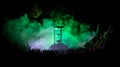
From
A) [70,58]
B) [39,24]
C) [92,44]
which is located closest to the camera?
[70,58]

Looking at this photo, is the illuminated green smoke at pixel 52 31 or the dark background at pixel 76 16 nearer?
the dark background at pixel 76 16

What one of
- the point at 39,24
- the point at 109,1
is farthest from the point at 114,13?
the point at 39,24

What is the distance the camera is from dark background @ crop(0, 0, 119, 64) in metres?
6.69

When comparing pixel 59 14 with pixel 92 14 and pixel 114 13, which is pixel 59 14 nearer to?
pixel 92 14

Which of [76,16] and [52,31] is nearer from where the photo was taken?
[52,31]

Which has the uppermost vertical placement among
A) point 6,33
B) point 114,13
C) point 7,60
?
point 114,13

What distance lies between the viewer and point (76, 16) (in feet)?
35.8

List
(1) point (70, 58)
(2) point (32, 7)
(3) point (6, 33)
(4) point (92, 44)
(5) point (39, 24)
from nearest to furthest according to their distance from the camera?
(1) point (70, 58)
(3) point (6, 33)
(4) point (92, 44)
(5) point (39, 24)
(2) point (32, 7)

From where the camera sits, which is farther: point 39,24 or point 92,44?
point 39,24

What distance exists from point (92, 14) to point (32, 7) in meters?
2.54

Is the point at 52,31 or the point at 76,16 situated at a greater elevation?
the point at 76,16

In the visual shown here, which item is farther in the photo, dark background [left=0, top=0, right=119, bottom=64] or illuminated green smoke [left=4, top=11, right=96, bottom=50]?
illuminated green smoke [left=4, top=11, right=96, bottom=50]

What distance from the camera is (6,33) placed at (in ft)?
24.0

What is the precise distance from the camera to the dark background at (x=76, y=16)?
6691mm
